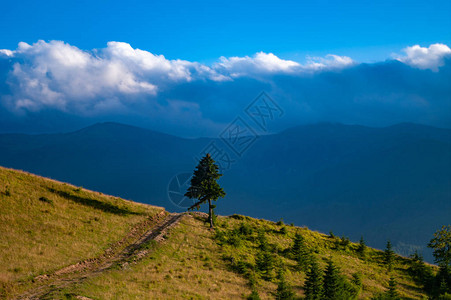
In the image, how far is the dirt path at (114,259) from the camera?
2734 cm

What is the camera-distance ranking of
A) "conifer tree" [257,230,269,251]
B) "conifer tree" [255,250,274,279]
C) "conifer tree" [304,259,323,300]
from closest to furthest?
"conifer tree" [304,259,323,300]
"conifer tree" [255,250,274,279]
"conifer tree" [257,230,269,251]

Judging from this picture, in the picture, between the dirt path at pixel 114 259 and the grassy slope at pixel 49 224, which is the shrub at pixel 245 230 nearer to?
the dirt path at pixel 114 259

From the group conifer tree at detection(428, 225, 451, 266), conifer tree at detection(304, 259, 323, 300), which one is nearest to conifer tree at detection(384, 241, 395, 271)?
conifer tree at detection(428, 225, 451, 266)

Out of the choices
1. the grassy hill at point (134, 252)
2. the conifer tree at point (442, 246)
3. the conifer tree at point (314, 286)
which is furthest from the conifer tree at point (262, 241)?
the conifer tree at point (442, 246)

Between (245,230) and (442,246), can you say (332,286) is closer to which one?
(245,230)

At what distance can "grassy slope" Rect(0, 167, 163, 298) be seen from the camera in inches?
1212

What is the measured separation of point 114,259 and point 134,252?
8.96 ft

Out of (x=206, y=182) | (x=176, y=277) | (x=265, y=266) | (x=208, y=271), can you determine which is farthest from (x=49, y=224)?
(x=265, y=266)

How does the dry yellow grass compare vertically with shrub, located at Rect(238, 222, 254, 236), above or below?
below

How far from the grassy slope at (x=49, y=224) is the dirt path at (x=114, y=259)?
0.98 m

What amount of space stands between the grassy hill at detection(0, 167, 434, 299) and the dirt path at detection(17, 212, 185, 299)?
180 millimetres

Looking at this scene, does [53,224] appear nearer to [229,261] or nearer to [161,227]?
[161,227]

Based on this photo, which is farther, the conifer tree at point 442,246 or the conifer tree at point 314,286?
the conifer tree at point 442,246

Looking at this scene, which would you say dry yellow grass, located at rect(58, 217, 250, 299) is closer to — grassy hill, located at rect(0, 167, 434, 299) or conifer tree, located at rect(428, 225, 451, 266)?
grassy hill, located at rect(0, 167, 434, 299)
